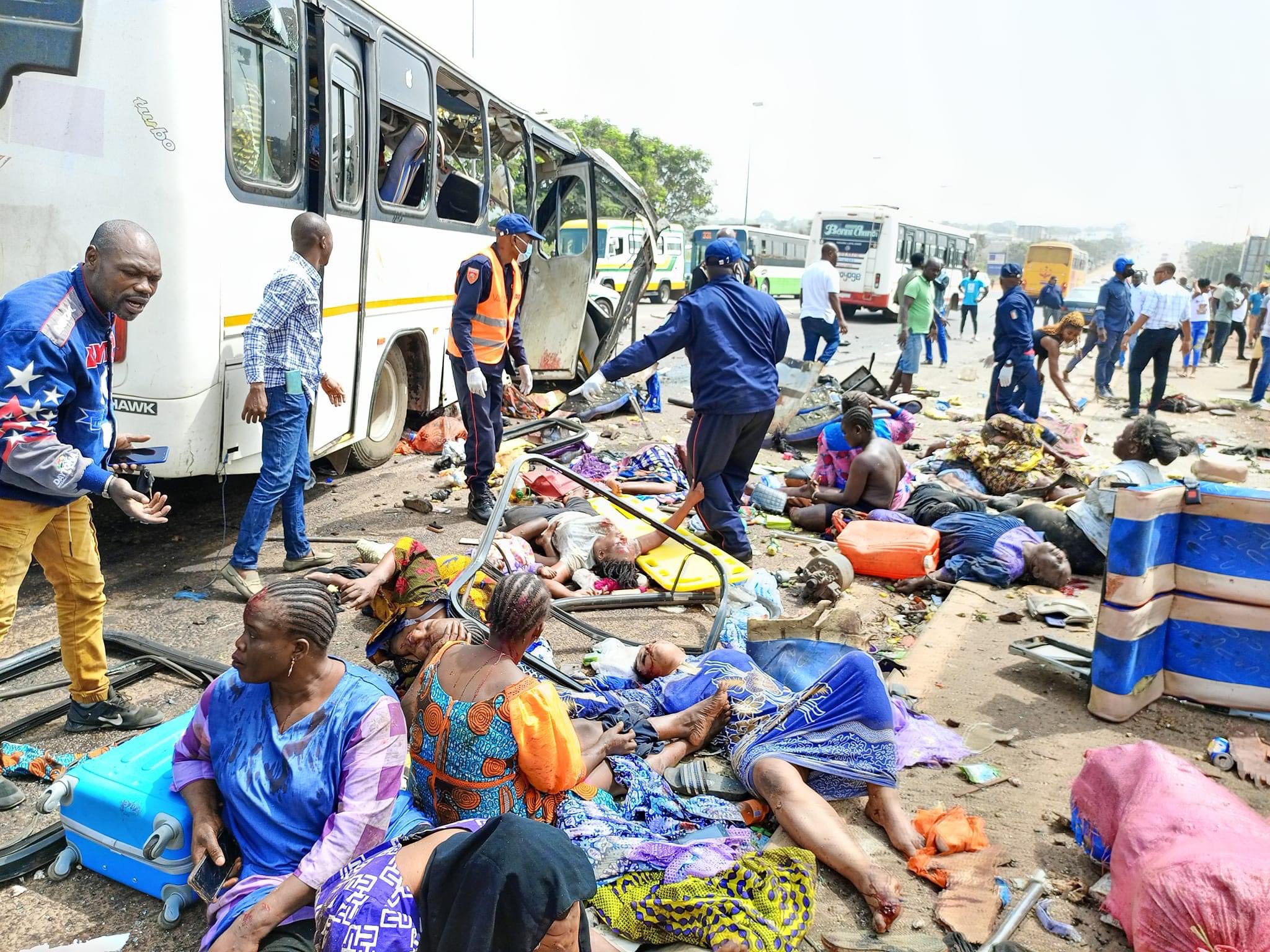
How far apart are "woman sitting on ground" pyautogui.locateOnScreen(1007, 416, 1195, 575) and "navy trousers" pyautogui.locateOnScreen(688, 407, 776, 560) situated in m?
1.88

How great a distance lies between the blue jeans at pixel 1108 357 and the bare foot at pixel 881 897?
12018 mm

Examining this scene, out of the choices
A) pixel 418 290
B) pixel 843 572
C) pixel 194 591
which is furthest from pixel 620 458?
pixel 194 591

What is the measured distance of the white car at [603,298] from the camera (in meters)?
11.6

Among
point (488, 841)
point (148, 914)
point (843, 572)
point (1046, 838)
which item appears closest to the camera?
point (488, 841)

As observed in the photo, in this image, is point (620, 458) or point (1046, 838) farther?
point (620, 458)

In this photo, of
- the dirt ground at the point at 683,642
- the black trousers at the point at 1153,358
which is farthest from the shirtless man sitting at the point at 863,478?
the black trousers at the point at 1153,358

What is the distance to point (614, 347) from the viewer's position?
11.7 metres

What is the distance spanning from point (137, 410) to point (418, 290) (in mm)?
3146

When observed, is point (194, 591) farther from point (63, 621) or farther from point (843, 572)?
point (843, 572)

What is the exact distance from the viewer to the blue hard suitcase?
250cm

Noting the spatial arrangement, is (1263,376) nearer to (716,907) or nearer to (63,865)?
(716,907)

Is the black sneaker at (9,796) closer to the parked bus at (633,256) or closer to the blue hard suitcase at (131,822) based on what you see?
the blue hard suitcase at (131,822)

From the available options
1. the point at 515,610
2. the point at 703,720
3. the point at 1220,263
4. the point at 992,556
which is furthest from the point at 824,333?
the point at 1220,263

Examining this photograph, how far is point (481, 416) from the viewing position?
6.38 m
